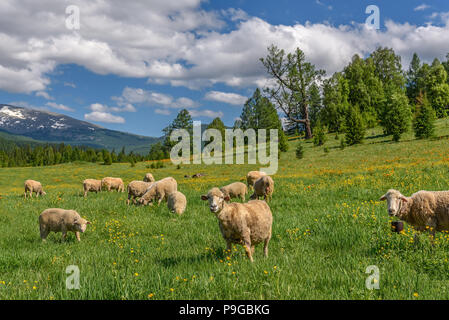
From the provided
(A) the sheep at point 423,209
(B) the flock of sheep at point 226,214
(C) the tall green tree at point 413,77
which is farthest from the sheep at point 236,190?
(C) the tall green tree at point 413,77

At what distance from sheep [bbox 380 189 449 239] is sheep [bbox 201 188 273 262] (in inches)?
135

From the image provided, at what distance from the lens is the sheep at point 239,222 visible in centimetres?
625

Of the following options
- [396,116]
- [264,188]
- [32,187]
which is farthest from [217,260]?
[396,116]

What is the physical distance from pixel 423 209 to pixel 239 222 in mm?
4985

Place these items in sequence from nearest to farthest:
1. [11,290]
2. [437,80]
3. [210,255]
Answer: [11,290]
[210,255]
[437,80]

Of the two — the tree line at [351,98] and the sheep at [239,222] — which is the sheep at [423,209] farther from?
the tree line at [351,98]

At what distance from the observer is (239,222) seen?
6.30 m

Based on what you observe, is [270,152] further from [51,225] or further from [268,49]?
[51,225]

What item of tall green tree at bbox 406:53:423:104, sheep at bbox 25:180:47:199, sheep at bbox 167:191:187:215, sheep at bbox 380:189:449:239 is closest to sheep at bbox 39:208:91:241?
sheep at bbox 167:191:187:215

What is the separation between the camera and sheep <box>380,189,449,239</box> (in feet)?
23.5
